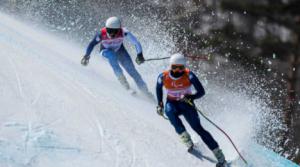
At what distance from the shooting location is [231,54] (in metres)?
22.2

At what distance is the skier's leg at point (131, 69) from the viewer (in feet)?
34.8

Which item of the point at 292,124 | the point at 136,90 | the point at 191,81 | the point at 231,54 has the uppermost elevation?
the point at 191,81


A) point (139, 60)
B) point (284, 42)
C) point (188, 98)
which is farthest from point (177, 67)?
point (284, 42)

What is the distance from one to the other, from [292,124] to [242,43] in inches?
162

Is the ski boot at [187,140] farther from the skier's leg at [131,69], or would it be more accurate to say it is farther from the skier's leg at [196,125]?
the skier's leg at [131,69]

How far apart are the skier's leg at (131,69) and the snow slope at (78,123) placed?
30 centimetres

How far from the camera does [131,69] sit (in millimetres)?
10609

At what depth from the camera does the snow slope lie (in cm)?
799

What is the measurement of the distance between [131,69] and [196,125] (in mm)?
2855

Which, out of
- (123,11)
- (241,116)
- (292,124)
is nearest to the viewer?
(241,116)

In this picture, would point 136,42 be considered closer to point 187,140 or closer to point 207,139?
point 187,140

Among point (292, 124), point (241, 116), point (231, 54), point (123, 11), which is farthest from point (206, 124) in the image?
point (123, 11)

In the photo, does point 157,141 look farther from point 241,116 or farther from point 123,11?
point 123,11

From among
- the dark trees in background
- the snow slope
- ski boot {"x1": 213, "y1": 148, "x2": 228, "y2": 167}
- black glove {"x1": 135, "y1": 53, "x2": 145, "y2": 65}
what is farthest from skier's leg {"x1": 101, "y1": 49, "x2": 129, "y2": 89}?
the dark trees in background
